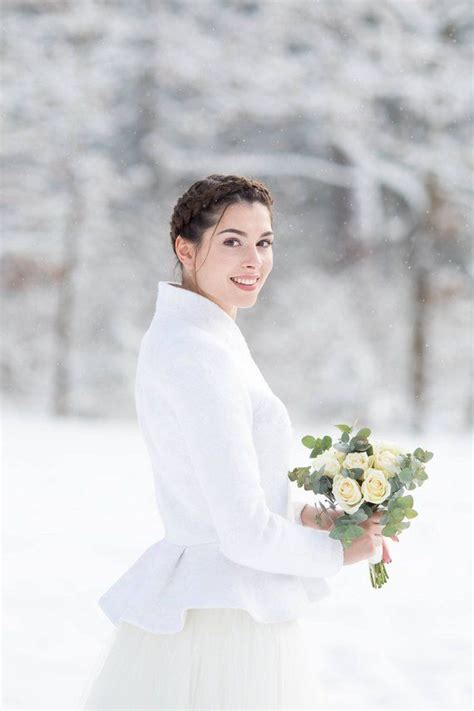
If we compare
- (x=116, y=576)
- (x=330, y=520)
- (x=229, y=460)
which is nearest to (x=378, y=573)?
(x=330, y=520)

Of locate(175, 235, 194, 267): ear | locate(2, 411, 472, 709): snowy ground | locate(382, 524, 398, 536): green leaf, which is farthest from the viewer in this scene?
locate(2, 411, 472, 709): snowy ground

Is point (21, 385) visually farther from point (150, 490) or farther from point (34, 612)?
point (34, 612)

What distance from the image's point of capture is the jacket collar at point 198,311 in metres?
1.46

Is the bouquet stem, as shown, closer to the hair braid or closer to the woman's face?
the woman's face

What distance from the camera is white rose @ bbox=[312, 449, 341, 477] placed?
1507 millimetres

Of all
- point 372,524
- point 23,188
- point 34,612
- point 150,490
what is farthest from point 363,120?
Answer: point 372,524

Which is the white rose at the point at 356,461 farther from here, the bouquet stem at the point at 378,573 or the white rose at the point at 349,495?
the bouquet stem at the point at 378,573

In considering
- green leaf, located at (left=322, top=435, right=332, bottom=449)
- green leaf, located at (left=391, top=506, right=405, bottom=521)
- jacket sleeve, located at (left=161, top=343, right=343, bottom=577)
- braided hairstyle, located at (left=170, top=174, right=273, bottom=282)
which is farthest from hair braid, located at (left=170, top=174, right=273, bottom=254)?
green leaf, located at (left=391, top=506, right=405, bottom=521)

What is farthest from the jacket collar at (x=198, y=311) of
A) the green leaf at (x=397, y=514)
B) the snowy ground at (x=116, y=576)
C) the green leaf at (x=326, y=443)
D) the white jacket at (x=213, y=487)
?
the snowy ground at (x=116, y=576)

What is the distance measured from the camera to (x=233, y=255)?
1504 mm

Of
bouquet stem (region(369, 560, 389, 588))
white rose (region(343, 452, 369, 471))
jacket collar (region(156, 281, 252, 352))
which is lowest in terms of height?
bouquet stem (region(369, 560, 389, 588))

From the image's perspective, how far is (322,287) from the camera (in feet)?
38.8

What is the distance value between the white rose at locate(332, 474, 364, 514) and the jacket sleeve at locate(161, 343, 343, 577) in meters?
0.08

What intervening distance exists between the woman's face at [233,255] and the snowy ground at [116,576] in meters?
0.48
